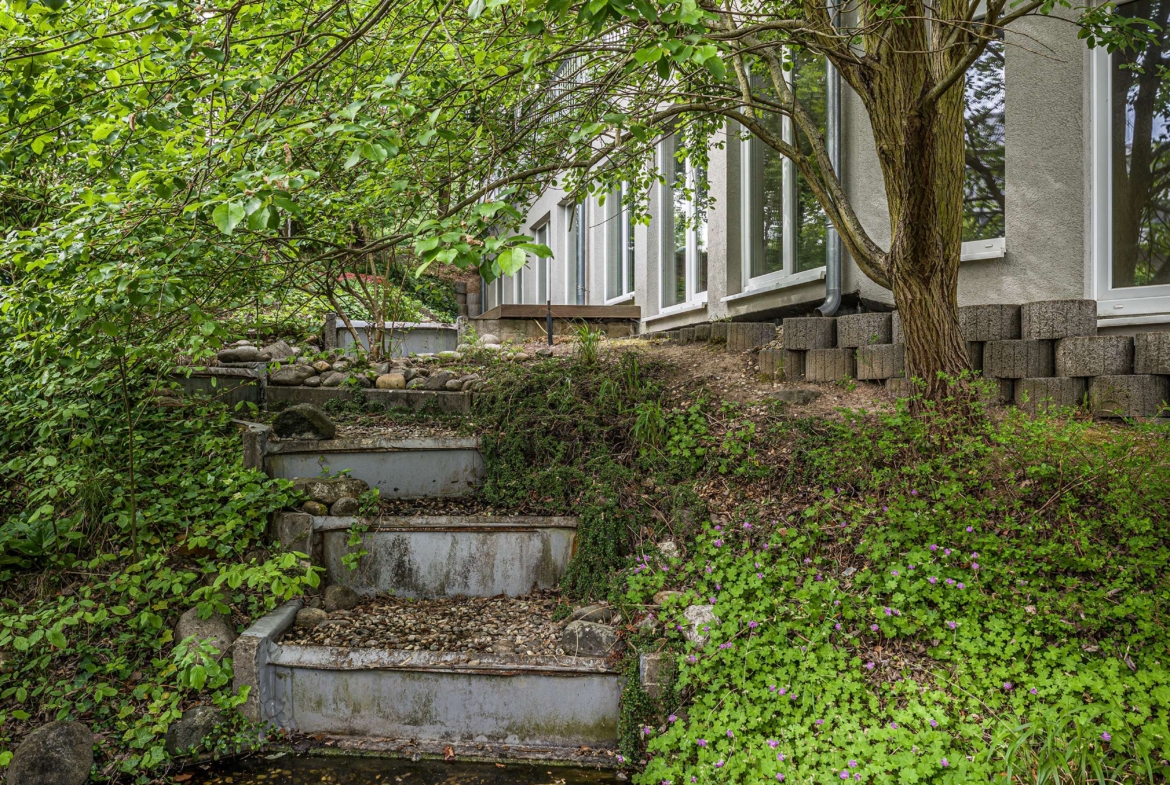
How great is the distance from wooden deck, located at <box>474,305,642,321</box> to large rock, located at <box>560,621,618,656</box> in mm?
5771

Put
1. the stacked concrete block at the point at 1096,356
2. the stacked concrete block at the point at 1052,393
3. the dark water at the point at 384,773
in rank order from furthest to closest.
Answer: the stacked concrete block at the point at 1052,393
the stacked concrete block at the point at 1096,356
the dark water at the point at 384,773

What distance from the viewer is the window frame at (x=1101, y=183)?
4.16 metres

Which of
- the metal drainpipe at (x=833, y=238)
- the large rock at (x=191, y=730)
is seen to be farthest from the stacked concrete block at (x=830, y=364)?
the large rock at (x=191, y=730)

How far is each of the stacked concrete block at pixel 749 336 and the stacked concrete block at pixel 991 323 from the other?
4.99 ft

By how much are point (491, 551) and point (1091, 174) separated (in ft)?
13.1

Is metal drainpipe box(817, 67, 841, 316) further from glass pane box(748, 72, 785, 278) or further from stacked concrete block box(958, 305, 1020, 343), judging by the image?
stacked concrete block box(958, 305, 1020, 343)

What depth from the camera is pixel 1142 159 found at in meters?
4.10

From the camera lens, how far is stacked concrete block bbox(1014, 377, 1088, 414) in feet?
12.7

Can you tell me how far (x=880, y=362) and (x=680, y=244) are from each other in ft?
14.4

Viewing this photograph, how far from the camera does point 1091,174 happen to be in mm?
4234

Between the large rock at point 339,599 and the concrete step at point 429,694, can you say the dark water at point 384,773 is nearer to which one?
the concrete step at point 429,694

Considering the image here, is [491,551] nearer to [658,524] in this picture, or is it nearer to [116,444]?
[658,524]

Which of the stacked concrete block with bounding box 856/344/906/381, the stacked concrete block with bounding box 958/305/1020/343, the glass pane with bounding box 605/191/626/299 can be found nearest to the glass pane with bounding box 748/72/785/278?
the stacked concrete block with bounding box 856/344/906/381

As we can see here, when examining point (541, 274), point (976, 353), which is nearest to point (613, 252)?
point (541, 274)
